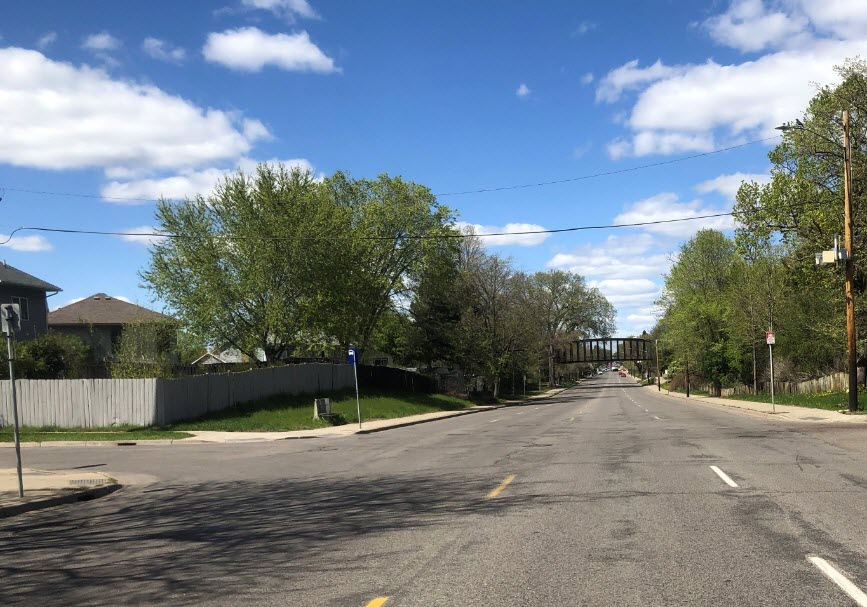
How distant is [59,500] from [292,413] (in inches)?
785

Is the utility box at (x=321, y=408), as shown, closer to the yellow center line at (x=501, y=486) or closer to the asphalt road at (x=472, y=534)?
the asphalt road at (x=472, y=534)

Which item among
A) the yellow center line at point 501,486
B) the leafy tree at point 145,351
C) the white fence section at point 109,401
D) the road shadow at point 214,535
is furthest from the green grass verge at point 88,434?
the yellow center line at point 501,486

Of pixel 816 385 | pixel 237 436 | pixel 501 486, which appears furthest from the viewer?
pixel 816 385

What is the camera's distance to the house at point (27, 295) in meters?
44.1

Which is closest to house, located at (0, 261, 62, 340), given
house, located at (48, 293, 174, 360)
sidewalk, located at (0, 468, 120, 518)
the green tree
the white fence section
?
house, located at (48, 293, 174, 360)

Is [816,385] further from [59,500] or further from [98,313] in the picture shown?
[98,313]

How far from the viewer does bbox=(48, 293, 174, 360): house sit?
182ft

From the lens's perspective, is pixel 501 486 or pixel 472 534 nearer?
pixel 472 534

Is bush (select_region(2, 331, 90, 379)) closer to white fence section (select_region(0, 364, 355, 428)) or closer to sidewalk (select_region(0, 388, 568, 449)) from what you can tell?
white fence section (select_region(0, 364, 355, 428))

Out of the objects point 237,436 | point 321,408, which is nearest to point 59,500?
point 237,436

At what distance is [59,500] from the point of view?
40.8 ft

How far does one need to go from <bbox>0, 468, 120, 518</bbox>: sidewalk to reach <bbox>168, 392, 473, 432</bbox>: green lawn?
41.2 feet

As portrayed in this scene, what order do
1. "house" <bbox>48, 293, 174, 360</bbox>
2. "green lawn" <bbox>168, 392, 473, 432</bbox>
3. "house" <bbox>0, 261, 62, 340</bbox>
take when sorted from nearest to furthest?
"green lawn" <bbox>168, 392, 473, 432</bbox>, "house" <bbox>0, 261, 62, 340</bbox>, "house" <bbox>48, 293, 174, 360</bbox>

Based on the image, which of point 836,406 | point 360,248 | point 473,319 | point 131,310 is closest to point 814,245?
point 836,406
